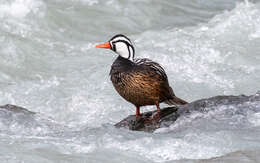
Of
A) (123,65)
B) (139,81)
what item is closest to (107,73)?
(123,65)

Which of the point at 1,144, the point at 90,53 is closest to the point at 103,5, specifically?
the point at 90,53

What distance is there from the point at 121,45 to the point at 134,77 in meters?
0.35

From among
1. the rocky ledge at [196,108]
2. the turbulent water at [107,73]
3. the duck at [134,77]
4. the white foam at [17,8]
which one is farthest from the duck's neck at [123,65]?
the white foam at [17,8]

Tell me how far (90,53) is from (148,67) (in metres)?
4.67

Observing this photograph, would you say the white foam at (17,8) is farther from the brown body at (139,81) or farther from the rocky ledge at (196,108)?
the rocky ledge at (196,108)

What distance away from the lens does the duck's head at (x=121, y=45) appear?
623cm

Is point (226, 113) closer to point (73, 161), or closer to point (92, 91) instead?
point (73, 161)

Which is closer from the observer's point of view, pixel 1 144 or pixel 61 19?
pixel 1 144

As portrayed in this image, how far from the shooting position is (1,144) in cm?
533

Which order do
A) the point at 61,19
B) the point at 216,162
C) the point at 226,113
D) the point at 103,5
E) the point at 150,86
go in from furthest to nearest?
the point at 103,5 → the point at 61,19 → the point at 150,86 → the point at 226,113 → the point at 216,162

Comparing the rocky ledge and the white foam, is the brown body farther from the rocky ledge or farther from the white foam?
the white foam

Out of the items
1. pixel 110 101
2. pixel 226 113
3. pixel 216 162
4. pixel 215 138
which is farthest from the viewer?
pixel 110 101

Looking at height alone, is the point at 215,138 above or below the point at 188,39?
below

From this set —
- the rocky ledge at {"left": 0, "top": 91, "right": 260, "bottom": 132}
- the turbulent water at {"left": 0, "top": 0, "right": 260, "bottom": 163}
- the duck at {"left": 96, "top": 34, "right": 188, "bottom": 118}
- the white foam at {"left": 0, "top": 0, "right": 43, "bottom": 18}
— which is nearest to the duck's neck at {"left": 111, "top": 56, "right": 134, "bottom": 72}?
the duck at {"left": 96, "top": 34, "right": 188, "bottom": 118}
